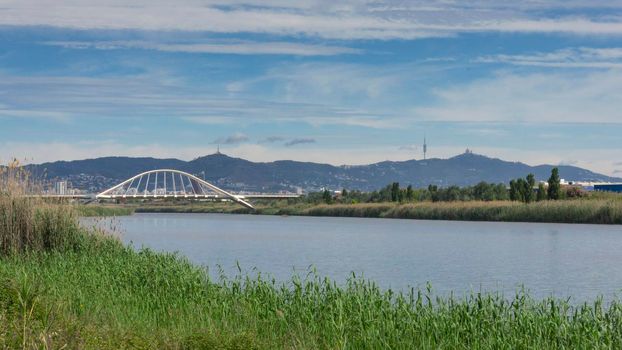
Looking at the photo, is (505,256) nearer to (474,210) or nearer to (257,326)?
(257,326)

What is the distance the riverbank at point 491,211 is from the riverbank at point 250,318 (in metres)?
47.9

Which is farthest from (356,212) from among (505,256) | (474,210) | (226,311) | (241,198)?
(226,311)

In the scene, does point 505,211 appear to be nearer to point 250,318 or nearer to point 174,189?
point 250,318

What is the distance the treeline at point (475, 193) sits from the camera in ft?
238

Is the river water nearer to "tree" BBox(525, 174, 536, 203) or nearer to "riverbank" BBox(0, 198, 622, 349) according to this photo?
"riverbank" BBox(0, 198, 622, 349)

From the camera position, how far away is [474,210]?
7325 cm

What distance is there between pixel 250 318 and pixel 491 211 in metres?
61.0

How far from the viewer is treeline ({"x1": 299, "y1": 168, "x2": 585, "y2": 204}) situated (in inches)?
2852

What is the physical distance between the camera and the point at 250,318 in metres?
12.5

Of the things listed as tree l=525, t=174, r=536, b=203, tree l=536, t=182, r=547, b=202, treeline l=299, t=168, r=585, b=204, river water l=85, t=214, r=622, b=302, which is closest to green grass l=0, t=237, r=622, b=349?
river water l=85, t=214, r=622, b=302

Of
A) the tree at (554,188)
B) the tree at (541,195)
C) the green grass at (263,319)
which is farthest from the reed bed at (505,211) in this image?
the green grass at (263,319)

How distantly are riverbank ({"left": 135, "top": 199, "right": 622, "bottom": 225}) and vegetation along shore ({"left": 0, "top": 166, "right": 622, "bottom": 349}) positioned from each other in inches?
1884

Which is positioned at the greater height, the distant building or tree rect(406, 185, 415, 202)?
tree rect(406, 185, 415, 202)

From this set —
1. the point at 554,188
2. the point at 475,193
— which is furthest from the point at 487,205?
the point at 475,193
